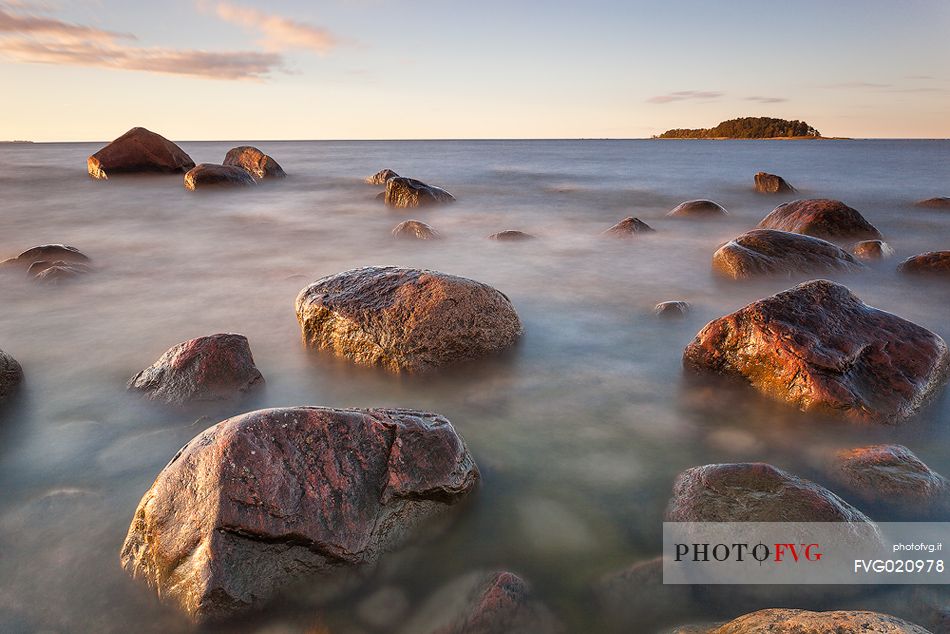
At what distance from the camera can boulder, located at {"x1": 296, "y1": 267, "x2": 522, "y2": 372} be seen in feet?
15.1

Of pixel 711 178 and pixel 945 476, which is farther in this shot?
pixel 711 178

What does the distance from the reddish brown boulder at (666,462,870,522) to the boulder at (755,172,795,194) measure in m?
16.5

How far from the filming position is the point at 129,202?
15320 mm

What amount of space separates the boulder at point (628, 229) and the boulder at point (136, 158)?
652 inches

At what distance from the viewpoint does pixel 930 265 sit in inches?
299

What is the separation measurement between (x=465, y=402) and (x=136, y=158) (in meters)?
20.7

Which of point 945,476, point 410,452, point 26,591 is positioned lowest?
point 26,591

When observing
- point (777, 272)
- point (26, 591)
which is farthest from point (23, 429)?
point (777, 272)

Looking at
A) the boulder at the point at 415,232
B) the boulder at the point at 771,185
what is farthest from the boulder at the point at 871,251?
the boulder at the point at 771,185

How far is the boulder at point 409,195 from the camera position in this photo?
14250 mm

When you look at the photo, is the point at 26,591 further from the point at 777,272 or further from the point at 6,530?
the point at 777,272

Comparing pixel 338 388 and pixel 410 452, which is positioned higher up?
pixel 410 452

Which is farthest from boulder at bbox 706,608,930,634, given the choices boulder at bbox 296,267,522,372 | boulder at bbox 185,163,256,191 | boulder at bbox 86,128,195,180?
boulder at bbox 86,128,195,180

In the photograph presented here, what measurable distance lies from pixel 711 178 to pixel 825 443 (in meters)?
21.7
